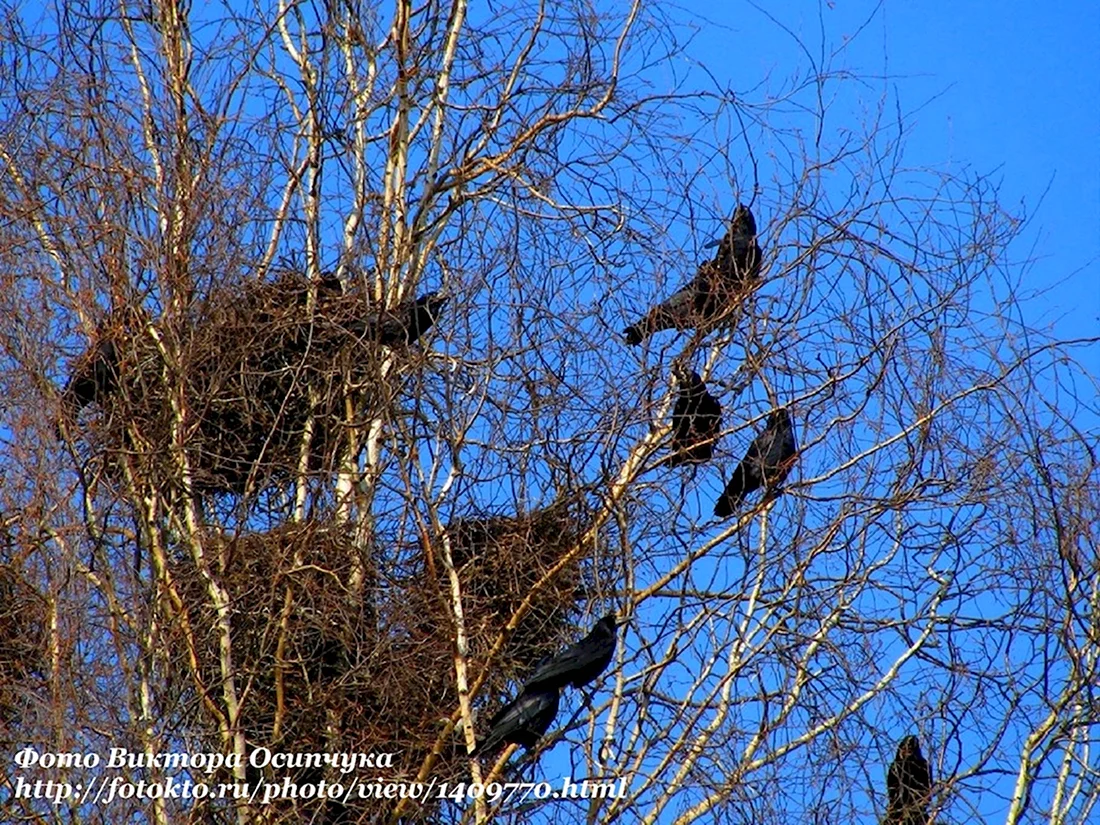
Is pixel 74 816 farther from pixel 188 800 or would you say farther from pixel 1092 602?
pixel 1092 602

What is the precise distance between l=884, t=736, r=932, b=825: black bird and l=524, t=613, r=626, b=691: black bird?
1.35m

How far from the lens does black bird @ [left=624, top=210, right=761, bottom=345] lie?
9359mm

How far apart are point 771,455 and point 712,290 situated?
0.81 meters

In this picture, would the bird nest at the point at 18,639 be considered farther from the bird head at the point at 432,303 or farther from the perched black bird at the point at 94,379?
the bird head at the point at 432,303

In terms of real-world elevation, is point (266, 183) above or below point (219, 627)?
above

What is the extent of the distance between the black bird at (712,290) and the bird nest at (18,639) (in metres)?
3.07

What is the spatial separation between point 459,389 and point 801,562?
5.72 ft

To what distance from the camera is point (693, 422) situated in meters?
9.44

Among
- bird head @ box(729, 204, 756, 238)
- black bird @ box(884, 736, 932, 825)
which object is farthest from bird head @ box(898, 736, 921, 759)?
bird head @ box(729, 204, 756, 238)

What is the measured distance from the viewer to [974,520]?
9.47 metres

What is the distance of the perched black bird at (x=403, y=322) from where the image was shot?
996cm

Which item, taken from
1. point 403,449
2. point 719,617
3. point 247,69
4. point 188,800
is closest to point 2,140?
point 247,69

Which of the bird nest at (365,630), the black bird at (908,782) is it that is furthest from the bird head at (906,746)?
the bird nest at (365,630)

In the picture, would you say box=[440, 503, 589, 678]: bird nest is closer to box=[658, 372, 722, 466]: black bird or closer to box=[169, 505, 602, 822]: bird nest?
box=[169, 505, 602, 822]: bird nest
